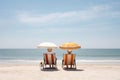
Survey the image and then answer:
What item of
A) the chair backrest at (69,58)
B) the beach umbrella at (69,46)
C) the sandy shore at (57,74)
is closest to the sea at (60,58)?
the chair backrest at (69,58)

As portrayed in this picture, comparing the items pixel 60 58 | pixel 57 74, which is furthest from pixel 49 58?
pixel 60 58

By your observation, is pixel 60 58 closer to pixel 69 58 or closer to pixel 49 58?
pixel 69 58

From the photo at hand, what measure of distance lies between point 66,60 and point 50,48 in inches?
47.7

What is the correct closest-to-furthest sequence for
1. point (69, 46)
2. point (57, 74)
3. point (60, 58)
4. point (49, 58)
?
1. point (57, 74)
2. point (49, 58)
3. point (69, 46)
4. point (60, 58)

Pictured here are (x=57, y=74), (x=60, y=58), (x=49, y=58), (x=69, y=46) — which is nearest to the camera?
(x=57, y=74)

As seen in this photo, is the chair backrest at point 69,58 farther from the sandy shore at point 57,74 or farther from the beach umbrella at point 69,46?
the sandy shore at point 57,74

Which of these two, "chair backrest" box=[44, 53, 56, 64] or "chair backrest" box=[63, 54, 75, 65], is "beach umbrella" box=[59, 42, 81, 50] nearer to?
"chair backrest" box=[63, 54, 75, 65]

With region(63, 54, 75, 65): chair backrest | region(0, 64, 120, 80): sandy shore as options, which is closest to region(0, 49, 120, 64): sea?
region(63, 54, 75, 65): chair backrest

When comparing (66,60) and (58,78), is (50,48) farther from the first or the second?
(58,78)

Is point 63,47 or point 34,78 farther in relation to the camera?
point 63,47

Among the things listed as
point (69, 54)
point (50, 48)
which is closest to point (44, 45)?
point (50, 48)

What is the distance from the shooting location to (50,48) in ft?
49.3

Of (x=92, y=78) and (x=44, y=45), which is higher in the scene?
(x=44, y=45)

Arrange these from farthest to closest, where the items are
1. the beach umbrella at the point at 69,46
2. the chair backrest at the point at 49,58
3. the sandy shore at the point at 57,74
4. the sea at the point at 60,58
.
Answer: the sea at the point at 60,58 → the beach umbrella at the point at 69,46 → the chair backrest at the point at 49,58 → the sandy shore at the point at 57,74
